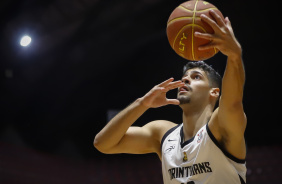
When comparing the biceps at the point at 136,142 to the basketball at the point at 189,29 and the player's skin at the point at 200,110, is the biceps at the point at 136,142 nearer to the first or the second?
the player's skin at the point at 200,110

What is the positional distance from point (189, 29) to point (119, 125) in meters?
0.82

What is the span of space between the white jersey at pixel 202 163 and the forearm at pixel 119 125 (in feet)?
1.27

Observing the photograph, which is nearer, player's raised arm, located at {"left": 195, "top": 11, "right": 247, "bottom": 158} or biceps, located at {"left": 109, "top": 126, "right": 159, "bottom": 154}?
player's raised arm, located at {"left": 195, "top": 11, "right": 247, "bottom": 158}

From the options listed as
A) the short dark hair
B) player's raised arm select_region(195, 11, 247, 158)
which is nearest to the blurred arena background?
the short dark hair

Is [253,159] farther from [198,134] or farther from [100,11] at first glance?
[198,134]

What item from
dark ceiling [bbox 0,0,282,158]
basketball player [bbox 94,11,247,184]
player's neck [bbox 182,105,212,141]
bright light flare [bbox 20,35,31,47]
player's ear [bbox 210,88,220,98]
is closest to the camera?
basketball player [bbox 94,11,247,184]

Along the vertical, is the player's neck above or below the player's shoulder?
below

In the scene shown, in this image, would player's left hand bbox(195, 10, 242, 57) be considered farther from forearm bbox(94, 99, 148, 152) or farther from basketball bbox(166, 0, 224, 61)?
forearm bbox(94, 99, 148, 152)

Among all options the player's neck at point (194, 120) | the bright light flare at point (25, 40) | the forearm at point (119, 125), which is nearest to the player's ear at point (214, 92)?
the player's neck at point (194, 120)

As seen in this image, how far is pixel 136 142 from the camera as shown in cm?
284

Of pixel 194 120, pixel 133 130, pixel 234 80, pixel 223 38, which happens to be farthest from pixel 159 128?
pixel 223 38

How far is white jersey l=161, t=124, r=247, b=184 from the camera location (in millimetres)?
2297

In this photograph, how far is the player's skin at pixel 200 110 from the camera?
1956 mm

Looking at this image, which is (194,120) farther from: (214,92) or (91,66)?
(91,66)
